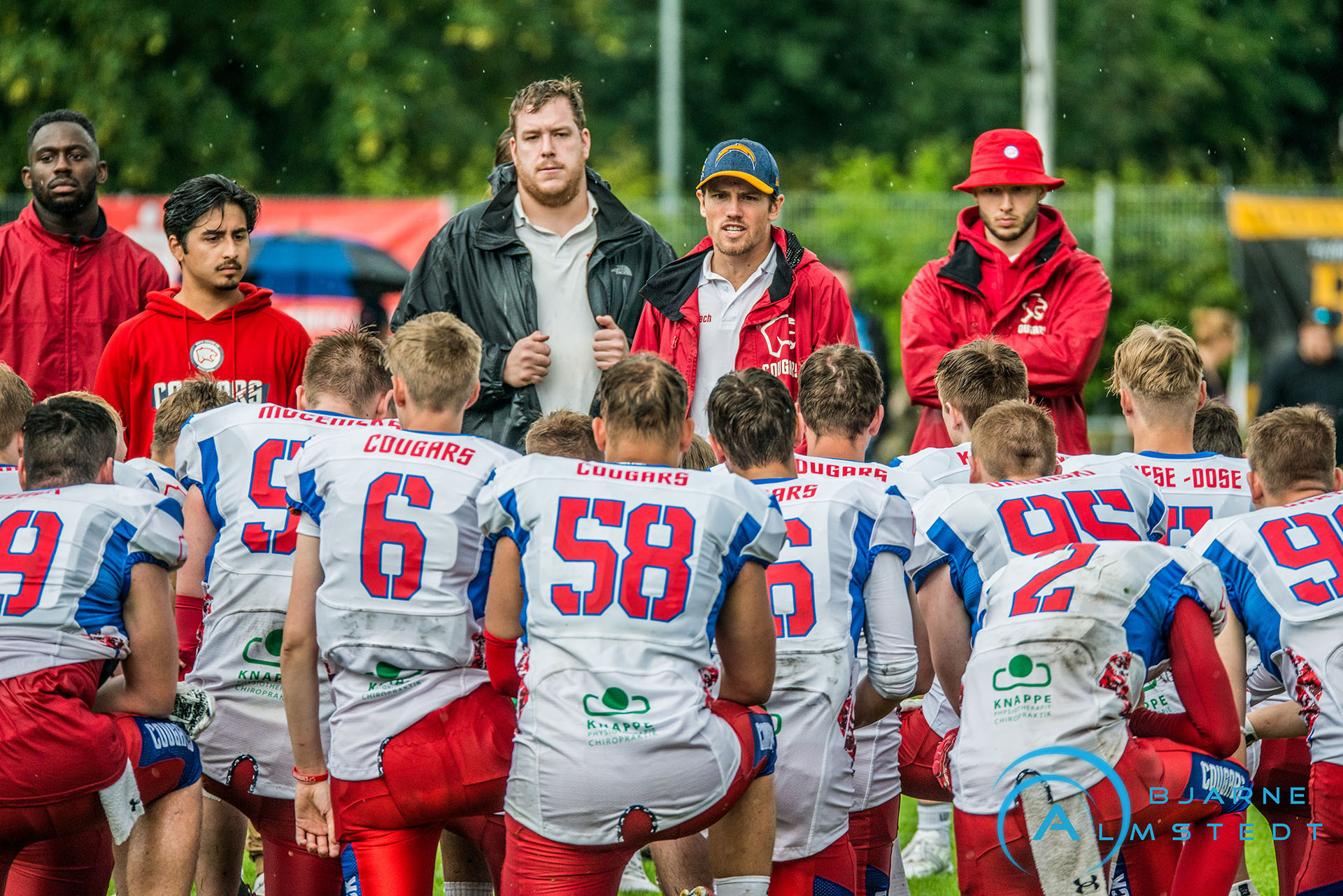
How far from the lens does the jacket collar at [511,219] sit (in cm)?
623

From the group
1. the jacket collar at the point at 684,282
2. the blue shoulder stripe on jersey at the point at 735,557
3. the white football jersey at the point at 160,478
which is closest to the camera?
the blue shoulder stripe on jersey at the point at 735,557

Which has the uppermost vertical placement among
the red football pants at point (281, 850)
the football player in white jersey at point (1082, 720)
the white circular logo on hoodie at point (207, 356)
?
the white circular logo on hoodie at point (207, 356)

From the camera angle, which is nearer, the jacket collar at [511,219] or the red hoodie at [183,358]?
the red hoodie at [183,358]

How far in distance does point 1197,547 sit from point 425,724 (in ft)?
7.66

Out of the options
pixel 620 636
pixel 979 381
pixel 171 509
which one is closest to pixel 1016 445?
pixel 979 381

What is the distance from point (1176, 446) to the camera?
5.30 m

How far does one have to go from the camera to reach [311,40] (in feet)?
75.1

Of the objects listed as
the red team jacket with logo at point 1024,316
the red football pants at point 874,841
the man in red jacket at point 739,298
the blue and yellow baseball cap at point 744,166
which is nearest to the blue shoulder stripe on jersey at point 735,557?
the red football pants at point 874,841

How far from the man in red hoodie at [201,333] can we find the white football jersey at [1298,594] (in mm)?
3615

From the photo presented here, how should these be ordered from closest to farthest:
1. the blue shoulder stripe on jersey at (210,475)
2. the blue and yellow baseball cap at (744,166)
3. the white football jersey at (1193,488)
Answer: the blue shoulder stripe on jersey at (210,475), the white football jersey at (1193,488), the blue and yellow baseball cap at (744,166)

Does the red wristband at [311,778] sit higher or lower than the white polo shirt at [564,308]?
lower

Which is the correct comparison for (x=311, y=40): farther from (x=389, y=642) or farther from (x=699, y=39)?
(x=389, y=642)

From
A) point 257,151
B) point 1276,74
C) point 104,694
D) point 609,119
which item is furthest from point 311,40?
point 104,694

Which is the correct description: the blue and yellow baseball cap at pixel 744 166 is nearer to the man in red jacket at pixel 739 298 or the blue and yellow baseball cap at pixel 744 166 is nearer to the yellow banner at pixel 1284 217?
the man in red jacket at pixel 739 298
